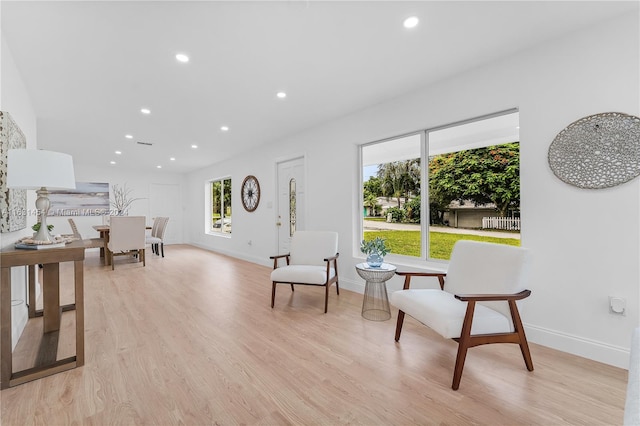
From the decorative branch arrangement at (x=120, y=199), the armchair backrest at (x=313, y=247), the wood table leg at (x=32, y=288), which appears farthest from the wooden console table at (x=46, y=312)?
the decorative branch arrangement at (x=120, y=199)

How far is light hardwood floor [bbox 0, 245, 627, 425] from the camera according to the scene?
152 centimetres

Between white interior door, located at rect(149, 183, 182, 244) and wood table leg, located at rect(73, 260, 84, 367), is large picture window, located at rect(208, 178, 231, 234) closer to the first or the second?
white interior door, located at rect(149, 183, 182, 244)

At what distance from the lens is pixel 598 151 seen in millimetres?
2055

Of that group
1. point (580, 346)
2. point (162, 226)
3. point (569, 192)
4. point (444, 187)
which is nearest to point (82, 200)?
point (162, 226)

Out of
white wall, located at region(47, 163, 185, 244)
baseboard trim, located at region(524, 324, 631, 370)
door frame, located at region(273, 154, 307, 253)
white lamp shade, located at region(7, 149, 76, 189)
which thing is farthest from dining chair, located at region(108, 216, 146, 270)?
baseboard trim, located at region(524, 324, 631, 370)

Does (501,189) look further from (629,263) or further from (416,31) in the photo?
(416,31)

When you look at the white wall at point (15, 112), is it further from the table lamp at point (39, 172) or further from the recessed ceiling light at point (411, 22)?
the recessed ceiling light at point (411, 22)

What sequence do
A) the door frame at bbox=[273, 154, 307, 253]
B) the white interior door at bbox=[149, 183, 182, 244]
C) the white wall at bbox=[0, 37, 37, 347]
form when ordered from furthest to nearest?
the white interior door at bbox=[149, 183, 182, 244], the door frame at bbox=[273, 154, 307, 253], the white wall at bbox=[0, 37, 37, 347]

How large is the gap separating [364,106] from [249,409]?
3327mm

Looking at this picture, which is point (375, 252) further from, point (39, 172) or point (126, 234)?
point (126, 234)

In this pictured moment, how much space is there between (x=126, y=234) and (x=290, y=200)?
316 cm

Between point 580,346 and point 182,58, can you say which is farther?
point 182,58

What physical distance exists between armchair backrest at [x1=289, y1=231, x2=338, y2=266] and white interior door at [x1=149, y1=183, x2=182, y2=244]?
22.9 ft

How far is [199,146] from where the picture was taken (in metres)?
5.67
